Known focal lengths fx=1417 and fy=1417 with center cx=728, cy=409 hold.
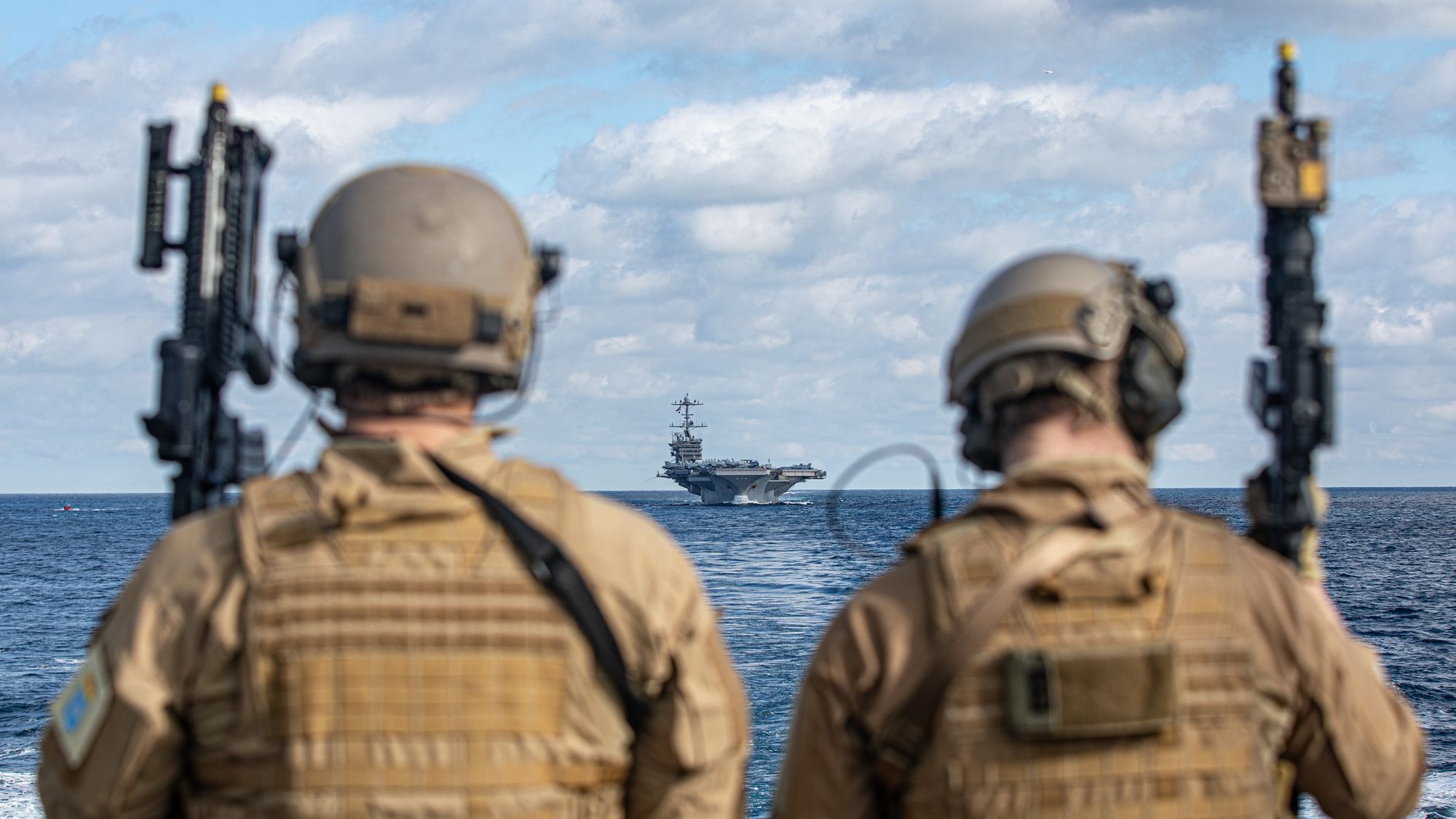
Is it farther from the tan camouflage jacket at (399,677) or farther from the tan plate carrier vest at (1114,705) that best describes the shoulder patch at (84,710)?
the tan plate carrier vest at (1114,705)

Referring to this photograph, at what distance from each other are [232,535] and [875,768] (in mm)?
1327

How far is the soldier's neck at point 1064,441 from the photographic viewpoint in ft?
9.28

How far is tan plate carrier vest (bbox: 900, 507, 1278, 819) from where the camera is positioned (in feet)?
8.64

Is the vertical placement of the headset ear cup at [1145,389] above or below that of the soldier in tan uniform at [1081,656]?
above

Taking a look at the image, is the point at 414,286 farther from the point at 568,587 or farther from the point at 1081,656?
the point at 1081,656

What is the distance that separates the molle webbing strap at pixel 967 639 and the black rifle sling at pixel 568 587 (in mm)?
493

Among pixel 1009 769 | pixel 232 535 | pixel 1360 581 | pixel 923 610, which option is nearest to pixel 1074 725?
pixel 1009 769

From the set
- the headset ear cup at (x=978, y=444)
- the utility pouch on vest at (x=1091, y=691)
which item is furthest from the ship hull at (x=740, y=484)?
the utility pouch on vest at (x=1091, y=691)

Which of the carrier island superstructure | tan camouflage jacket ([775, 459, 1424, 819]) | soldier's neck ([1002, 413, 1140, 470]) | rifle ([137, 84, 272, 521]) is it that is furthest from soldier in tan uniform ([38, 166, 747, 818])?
the carrier island superstructure

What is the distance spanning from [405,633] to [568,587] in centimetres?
31

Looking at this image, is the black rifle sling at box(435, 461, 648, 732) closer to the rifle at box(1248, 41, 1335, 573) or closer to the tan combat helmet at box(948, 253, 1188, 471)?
the tan combat helmet at box(948, 253, 1188, 471)

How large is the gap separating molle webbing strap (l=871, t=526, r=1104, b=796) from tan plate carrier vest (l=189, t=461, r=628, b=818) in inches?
22.4

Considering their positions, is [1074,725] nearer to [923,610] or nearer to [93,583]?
[923,610]

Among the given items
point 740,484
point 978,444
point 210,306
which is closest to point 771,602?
point 210,306
